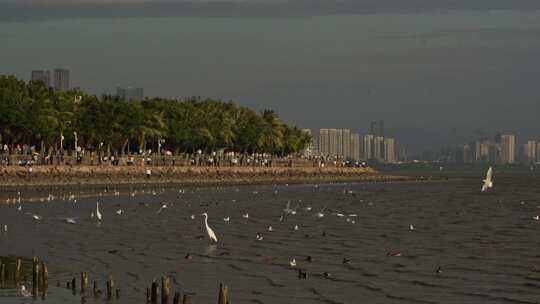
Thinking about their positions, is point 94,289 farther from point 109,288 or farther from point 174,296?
point 174,296

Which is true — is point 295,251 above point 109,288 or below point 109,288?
below

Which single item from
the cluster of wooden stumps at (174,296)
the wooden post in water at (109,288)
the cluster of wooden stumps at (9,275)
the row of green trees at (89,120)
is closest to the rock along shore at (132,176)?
the row of green trees at (89,120)

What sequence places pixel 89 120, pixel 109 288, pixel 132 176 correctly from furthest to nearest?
1. pixel 89 120
2. pixel 132 176
3. pixel 109 288

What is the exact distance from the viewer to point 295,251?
52.6 meters

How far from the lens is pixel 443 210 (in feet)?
301

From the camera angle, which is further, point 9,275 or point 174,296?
point 9,275

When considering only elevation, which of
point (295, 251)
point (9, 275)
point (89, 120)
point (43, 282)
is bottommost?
point (295, 251)

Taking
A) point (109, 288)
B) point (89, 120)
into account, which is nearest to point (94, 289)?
point (109, 288)

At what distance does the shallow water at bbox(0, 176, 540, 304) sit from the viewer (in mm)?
39094

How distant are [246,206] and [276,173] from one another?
340 ft

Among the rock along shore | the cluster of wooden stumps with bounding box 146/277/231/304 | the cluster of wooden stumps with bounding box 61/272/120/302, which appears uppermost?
the rock along shore

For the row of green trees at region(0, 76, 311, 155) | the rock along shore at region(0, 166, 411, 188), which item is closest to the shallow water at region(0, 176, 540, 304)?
the rock along shore at region(0, 166, 411, 188)

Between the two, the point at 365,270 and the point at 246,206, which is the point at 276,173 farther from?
the point at 365,270

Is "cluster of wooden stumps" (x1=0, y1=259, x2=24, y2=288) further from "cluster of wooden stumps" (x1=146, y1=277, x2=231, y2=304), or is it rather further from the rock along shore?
the rock along shore
